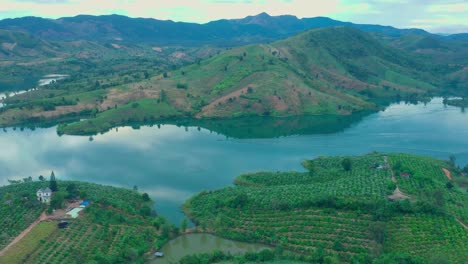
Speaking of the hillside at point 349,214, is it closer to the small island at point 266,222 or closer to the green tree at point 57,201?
the small island at point 266,222

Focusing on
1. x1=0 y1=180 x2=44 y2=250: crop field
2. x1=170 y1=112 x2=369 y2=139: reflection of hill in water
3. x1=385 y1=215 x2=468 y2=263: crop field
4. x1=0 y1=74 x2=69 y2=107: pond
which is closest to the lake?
x1=170 y1=112 x2=369 y2=139: reflection of hill in water

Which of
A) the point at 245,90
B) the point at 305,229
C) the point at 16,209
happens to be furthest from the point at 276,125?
the point at 16,209

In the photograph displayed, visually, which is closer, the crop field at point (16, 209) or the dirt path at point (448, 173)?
the crop field at point (16, 209)

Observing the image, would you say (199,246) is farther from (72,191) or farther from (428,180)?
(428,180)

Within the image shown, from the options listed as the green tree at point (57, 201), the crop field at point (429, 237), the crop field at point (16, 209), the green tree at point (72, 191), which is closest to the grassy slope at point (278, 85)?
the crop field at point (16, 209)

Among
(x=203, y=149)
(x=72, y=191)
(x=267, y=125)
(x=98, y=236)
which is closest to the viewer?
(x=98, y=236)

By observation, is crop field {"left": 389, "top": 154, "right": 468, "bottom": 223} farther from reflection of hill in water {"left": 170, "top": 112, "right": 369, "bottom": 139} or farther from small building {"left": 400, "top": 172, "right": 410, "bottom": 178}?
reflection of hill in water {"left": 170, "top": 112, "right": 369, "bottom": 139}

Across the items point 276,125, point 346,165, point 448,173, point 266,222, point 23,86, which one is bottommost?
point 266,222
